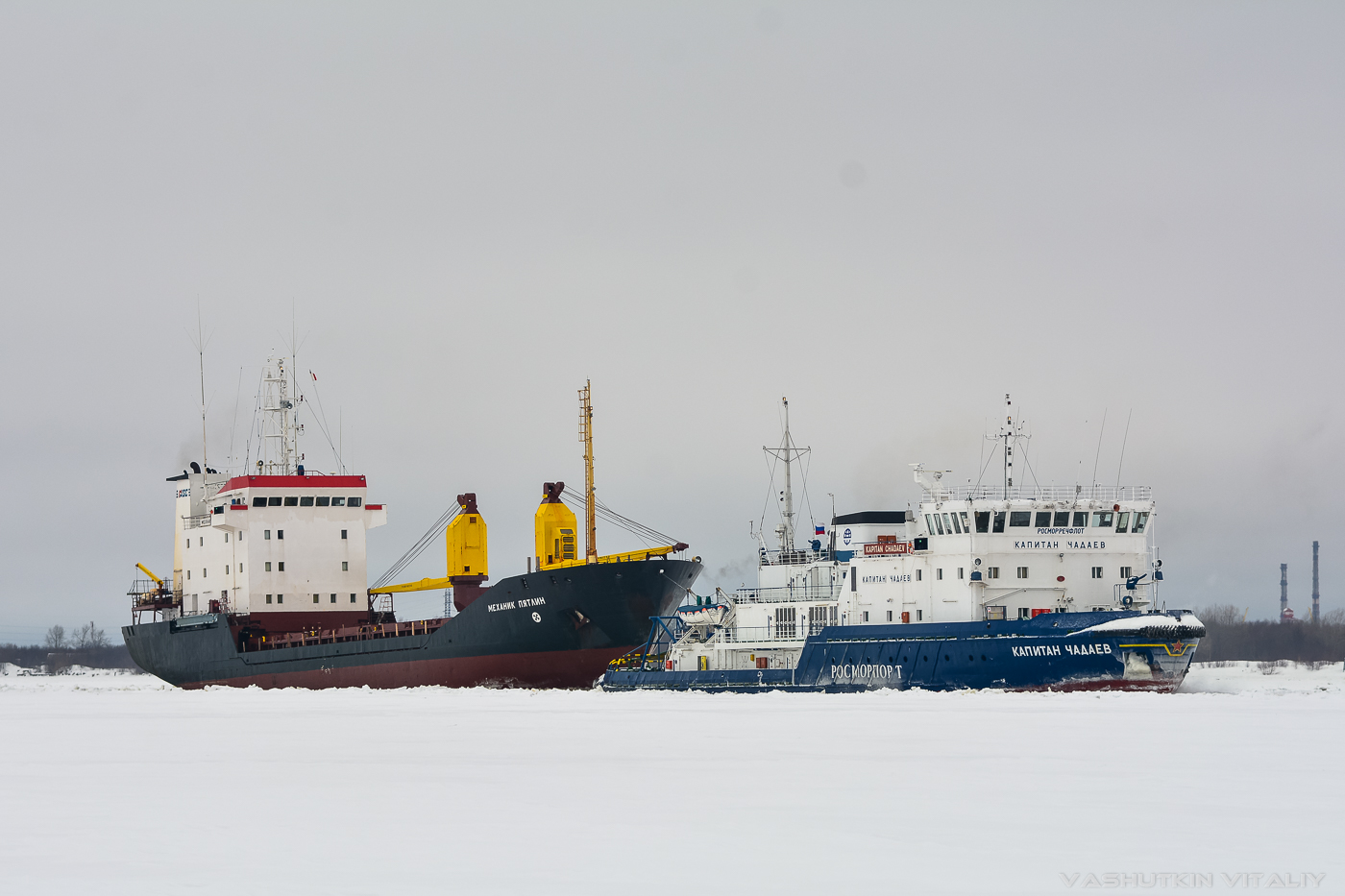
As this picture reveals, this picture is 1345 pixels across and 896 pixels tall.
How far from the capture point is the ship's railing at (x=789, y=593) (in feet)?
156

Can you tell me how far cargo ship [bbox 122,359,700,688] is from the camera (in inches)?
2131

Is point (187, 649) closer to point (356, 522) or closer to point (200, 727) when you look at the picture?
point (356, 522)

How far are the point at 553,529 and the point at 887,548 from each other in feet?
62.0

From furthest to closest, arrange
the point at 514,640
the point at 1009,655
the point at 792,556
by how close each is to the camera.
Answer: the point at 514,640
the point at 792,556
the point at 1009,655

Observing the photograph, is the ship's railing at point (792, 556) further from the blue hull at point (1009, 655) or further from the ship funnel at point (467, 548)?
the ship funnel at point (467, 548)

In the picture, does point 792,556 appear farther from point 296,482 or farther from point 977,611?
point 296,482

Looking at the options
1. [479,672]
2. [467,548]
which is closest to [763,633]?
[479,672]

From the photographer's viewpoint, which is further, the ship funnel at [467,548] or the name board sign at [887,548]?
the ship funnel at [467,548]

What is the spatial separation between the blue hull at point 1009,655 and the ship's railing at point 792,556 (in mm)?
5387

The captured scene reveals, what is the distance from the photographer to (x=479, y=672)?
2221 inches

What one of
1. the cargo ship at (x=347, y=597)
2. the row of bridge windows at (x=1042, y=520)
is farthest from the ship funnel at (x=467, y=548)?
the row of bridge windows at (x=1042, y=520)

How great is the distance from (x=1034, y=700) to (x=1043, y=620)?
2405 mm

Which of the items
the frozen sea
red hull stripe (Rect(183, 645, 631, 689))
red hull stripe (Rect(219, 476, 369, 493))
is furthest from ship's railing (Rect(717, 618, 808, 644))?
red hull stripe (Rect(219, 476, 369, 493))

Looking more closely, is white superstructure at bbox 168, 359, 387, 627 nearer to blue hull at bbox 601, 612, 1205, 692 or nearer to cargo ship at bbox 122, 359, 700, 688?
cargo ship at bbox 122, 359, 700, 688
